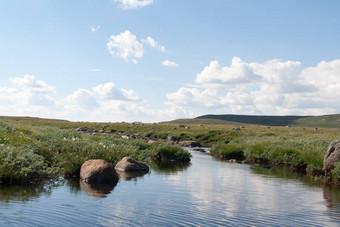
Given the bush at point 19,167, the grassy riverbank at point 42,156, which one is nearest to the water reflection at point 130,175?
the grassy riverbank at point 42,156

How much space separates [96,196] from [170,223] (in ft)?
15.7

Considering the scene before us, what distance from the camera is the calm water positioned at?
37.9 feet

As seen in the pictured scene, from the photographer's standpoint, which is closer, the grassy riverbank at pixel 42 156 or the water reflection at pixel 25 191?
the water reflection at pixel 25 191

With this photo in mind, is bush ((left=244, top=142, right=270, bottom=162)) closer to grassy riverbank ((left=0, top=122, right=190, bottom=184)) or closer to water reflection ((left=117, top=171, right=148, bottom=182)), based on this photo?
grassy riverbank ((left=0, top=122, right=190, bottom=184))

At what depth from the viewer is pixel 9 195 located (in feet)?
45.9

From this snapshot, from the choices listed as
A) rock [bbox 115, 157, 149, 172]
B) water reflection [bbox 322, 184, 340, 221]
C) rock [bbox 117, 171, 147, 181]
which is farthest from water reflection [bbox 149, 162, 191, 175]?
water reflection [bbox 322, 184, 340, 221]

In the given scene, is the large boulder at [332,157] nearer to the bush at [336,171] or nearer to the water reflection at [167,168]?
the bush at [336,171]

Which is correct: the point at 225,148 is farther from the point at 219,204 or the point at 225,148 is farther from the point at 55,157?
the point at 219,204

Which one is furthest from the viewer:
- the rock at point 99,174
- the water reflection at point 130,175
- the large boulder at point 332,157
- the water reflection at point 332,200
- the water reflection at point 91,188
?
the large boulder at point 332,157

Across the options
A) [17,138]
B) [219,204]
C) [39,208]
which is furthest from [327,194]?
[17,138]

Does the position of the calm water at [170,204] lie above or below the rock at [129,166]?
below

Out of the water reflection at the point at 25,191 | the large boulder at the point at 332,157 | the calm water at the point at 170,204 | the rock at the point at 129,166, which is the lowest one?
the calm water at the point at 170,204

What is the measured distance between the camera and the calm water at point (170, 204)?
11547mm

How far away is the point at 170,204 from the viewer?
14.2 m
